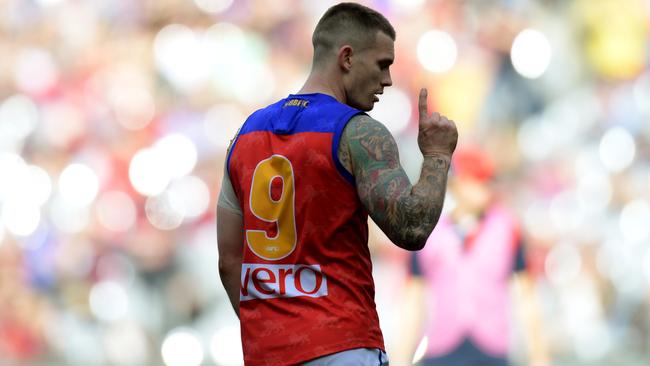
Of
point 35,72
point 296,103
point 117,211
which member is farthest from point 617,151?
point 296,103

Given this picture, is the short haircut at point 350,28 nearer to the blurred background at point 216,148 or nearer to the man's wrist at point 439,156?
the man's wrist at point 439,156

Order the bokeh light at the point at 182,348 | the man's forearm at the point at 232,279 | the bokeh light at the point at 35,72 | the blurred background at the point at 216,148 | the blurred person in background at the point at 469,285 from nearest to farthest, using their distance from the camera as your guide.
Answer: the man's forearm at the point at 232,279, the blurred person in background at the point at 469,285, the blurred background at the point at 216,148, the bokeh light at the point at 182,348, the bokeh light at the point at 35,72

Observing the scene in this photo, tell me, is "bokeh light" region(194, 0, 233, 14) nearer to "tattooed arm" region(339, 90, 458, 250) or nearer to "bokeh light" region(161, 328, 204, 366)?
"bokeh light" region(161, 328, 204, 366)

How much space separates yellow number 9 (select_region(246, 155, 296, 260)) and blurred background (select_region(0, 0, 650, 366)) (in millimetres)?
2835

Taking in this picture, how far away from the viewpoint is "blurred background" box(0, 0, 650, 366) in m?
Result: 5.25

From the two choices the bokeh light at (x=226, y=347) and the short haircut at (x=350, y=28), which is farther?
the bokeh light at (x=226, y=347)

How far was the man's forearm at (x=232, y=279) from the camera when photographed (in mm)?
2670

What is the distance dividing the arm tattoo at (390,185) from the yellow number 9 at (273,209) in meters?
0.15

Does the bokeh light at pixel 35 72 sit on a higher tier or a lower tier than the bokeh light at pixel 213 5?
lower

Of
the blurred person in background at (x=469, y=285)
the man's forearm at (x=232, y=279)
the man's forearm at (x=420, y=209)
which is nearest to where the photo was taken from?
the man's forearm at (x=420, y=209)

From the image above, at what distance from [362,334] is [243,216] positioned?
1.44ft

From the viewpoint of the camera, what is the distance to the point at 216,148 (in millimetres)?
5469

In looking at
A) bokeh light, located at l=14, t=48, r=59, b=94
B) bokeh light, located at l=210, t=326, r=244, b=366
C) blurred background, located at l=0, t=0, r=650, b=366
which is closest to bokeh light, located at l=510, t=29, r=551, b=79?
blurred background, located at l=0, t=0, r=650, b=366

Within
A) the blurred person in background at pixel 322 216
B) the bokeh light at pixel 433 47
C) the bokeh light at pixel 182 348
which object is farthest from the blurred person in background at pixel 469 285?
the blurred person in background at pixel 322 216
